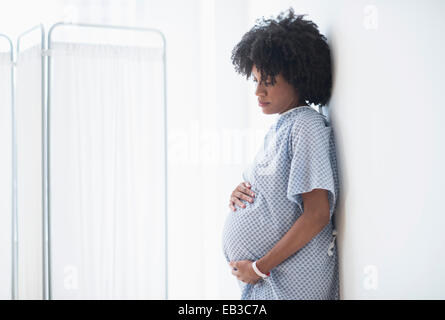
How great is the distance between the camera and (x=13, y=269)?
1.84m

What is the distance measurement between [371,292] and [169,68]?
1.58 meters

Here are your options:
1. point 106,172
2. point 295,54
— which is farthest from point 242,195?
point 106,172

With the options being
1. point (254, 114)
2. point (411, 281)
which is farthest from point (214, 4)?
point (411, 281)

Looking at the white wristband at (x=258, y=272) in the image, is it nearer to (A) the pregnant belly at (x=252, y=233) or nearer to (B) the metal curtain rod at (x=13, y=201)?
(A) the pregnant belly at (x=252, y=233)

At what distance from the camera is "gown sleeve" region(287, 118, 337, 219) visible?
1.06 m

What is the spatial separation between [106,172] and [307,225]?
1.07 meters

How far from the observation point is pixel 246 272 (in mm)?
1159

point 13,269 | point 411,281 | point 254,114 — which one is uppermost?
point 254,114

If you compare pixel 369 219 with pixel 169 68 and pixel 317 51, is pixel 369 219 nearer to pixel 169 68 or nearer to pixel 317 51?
pixel 317 51

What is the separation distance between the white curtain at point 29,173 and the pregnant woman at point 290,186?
976 millimetres

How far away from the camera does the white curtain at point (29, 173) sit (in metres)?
1.81

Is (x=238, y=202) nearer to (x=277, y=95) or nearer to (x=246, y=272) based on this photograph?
(x=246, y=272)

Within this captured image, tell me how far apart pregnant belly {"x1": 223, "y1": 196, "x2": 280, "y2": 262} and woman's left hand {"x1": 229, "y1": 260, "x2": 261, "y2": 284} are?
16 mm

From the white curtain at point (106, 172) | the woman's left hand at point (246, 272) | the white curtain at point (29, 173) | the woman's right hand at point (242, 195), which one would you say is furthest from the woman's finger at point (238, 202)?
the white curtain at point (29, 173)
